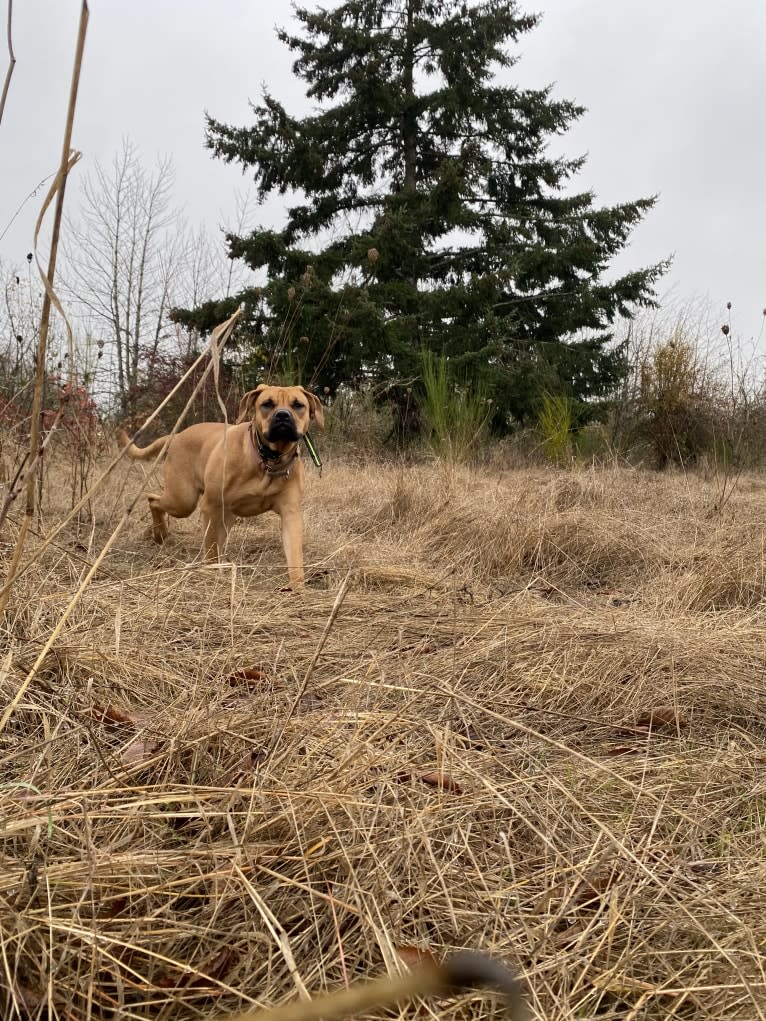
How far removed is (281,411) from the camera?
14.3ft

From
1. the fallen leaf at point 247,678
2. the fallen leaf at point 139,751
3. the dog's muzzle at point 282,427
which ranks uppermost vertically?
the dog's muzzle at point 282,427

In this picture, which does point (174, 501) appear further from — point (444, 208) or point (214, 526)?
point (444, 208)

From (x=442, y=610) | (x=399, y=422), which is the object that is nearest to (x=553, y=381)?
(x=399, y=422)

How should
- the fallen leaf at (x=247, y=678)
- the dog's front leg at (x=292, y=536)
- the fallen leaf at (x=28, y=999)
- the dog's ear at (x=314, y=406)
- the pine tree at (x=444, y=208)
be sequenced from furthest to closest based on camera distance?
the pine tree at (x=444, y=208) < the dog's ear at (x=314, y=406) < the dog's front leg at (x=292, y=536) < the fallen leaf at (x=247, y=678) < the fallen leaf at (x=28, y=999)

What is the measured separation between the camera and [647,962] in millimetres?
983

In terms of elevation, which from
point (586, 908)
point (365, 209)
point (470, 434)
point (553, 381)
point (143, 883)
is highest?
point (365, 209)

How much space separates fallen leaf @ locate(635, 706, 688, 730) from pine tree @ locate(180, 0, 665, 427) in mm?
11211

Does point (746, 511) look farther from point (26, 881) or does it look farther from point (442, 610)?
point (26, 881)

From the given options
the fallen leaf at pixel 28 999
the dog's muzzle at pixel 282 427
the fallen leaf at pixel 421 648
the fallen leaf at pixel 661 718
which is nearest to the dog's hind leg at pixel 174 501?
the dog's muzzle at pixel 282 427

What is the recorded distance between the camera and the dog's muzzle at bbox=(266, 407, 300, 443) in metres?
4.34

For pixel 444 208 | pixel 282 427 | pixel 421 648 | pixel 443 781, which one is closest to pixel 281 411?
pixel 282 427

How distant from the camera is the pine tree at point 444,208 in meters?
13.4

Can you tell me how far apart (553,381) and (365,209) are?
5653 millimetres

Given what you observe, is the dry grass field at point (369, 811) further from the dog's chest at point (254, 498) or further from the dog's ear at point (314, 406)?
the dog's ear at point (314, 406)
